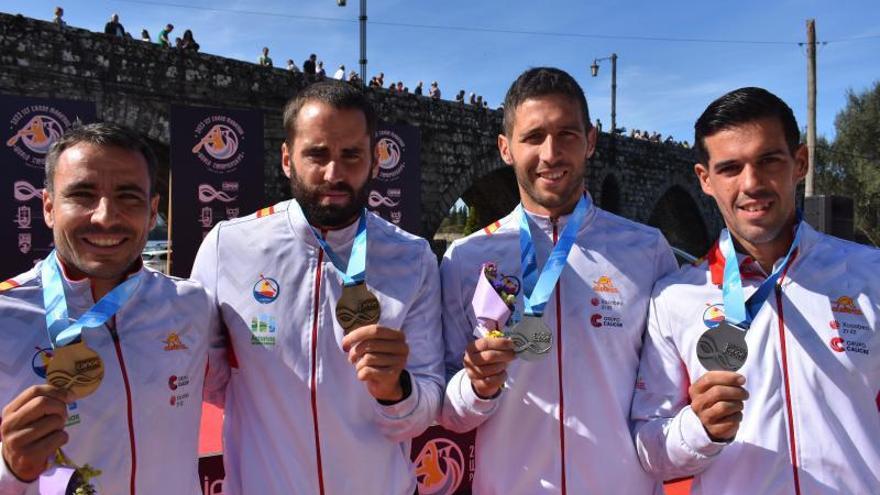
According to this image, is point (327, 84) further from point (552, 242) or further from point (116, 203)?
point (552, 242)

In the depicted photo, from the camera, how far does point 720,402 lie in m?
1.80

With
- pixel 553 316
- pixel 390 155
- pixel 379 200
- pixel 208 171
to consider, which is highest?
pixel 390 155

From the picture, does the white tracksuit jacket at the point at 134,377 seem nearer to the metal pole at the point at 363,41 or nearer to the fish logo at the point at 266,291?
the fish logo at the point at 266,291

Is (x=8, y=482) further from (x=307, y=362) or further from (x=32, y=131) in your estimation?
(x=32, y=131)

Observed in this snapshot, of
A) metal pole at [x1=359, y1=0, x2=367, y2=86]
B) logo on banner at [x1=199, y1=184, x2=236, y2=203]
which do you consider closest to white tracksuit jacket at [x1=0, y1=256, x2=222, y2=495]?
logo on banner at [x1=199, y1=184, x2=236, y2=203]

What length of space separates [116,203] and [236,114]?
23.2ft

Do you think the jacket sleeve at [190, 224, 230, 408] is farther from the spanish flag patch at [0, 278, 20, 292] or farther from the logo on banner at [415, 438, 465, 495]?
the logo on banner at [415, 438, 465, 495]

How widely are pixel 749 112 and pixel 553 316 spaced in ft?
3.09

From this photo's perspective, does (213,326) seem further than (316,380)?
Yes

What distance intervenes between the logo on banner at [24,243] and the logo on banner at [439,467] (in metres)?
6.34

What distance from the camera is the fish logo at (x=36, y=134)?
7434 mm

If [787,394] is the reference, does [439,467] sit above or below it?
below

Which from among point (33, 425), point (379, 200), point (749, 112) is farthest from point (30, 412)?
point (379, 200)

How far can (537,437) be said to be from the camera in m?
2.16
